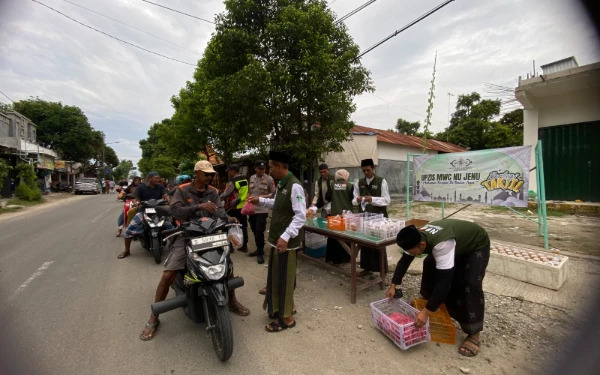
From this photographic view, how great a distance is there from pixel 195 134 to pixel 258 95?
10.4m

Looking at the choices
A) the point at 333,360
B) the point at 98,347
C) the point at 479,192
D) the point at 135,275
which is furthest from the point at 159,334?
the point at 479,192

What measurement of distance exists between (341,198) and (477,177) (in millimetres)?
2665

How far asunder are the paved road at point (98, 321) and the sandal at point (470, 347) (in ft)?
5.93

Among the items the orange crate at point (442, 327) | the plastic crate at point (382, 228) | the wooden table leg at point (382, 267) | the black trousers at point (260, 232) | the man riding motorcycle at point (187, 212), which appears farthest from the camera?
the black trousers at point (260, 232)

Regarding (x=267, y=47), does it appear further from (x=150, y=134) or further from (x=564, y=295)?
(x=150, y=134)

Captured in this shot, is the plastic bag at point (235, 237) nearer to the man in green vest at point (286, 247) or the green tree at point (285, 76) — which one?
the man in green vest at point (286, 247)

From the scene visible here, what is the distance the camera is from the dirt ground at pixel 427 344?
2312 millimetres

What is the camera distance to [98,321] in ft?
9.86

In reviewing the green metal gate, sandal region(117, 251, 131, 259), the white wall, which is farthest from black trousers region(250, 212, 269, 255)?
the white wall

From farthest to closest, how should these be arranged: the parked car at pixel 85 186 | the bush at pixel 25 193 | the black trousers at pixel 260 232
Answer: the parked car at pixel 85 186
the bush at pixel 25 193
the black trousers at pixel 260 232

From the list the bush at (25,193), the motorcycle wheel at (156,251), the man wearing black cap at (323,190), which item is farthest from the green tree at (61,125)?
the man wearing black cap at (323,190)

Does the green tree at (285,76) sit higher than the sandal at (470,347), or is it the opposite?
the green tree at (285,76)

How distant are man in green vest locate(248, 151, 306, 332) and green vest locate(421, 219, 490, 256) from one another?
3.99ft

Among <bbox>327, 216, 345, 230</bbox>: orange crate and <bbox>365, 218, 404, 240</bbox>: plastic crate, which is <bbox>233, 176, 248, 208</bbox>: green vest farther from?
<bbox>365, 218, 404, 240</bbox>: plastic crate
